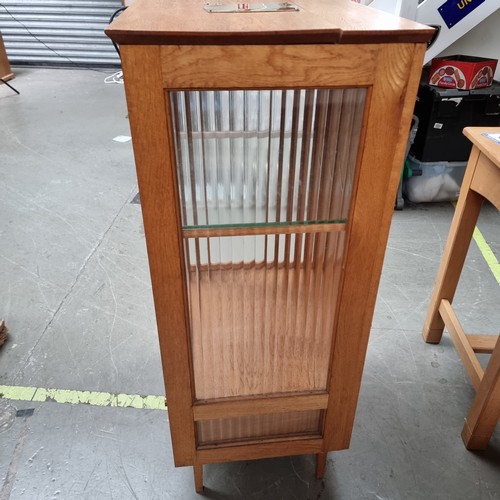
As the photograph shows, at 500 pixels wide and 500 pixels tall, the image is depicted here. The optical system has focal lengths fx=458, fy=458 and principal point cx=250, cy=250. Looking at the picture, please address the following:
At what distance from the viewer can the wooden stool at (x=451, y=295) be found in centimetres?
137

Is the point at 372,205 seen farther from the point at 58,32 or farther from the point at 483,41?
the point at 58,32

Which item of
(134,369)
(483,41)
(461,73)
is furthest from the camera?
(483,41)

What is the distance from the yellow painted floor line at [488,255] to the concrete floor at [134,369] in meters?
0.03

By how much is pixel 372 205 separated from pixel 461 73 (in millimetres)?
2163

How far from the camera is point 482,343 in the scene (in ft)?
5.53

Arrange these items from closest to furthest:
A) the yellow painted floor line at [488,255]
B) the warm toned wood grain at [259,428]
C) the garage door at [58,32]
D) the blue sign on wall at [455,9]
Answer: the warm toned wood grain at [259,428], the yellow painted floor line at [488,255], the blue sign on wall at [455,9], the garage door at [58,32]

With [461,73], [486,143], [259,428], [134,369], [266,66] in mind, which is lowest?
[134,369]

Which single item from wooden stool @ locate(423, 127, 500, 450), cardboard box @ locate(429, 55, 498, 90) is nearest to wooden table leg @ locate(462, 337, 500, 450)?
wooden stool @ locate(423, 127, 500, 450)

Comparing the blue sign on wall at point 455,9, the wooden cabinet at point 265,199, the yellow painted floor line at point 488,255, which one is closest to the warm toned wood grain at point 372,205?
the wooden cabinet at point 265,199

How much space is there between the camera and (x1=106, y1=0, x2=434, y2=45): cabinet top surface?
0.66 m

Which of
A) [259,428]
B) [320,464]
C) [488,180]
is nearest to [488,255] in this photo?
[488,180]

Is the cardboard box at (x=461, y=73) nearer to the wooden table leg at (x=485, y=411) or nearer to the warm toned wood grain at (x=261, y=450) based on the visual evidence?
the wooden table leg at (x=485, y=411)

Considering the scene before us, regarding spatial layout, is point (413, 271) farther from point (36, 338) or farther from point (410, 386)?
point (36, 338)

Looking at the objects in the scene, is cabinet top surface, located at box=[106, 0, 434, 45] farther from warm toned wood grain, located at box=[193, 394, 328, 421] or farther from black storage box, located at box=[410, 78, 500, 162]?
black storage box, located at box=[410, 78, 500, 162]
